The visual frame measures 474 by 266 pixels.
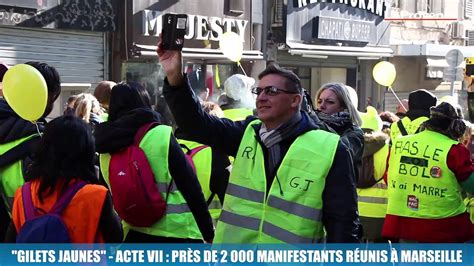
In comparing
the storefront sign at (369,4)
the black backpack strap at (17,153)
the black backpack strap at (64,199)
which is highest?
the storefront sign at (369,4)

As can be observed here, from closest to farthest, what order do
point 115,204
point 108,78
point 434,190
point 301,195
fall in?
point 301,195, point 115,204, point 434,190, point 108,78

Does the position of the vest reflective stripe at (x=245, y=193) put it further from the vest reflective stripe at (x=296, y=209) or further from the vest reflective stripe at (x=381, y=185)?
the vest reflective stripe at (x=381, y=185)

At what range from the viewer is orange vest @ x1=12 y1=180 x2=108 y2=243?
3436 millimetres

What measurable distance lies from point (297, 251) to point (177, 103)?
2.88 ft

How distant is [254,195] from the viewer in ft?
11.6

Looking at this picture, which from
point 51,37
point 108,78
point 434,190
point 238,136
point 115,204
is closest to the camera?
point 238,136

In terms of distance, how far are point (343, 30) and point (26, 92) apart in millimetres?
15122

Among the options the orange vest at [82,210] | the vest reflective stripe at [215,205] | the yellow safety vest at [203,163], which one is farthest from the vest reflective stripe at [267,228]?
the vest reflective stripe at [215,205]

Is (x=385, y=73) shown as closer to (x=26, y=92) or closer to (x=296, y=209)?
(x=26, y=92)

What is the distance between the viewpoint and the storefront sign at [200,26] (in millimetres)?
13090

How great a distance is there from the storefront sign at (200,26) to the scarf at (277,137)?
9.67 m

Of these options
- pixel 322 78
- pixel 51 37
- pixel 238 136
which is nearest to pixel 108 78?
pixel 51 37

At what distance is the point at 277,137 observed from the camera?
3543mm

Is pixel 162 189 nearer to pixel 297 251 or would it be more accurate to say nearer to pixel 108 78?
pixel 297 251
